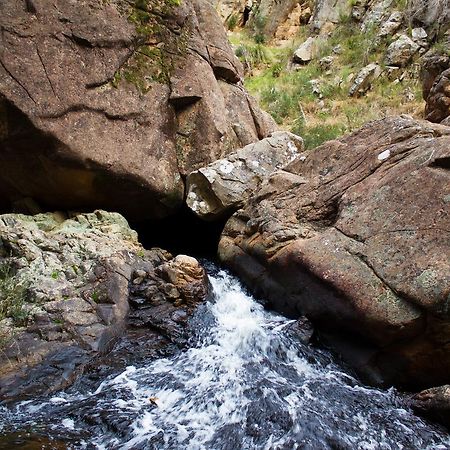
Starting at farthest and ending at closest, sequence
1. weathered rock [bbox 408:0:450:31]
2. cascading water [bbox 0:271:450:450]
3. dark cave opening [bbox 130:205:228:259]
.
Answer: weathered rock [bbox 408:0:450:31] < dark cave opening [bbox 130:205:228:259] < cascading water [bbox 0:271:450:450]

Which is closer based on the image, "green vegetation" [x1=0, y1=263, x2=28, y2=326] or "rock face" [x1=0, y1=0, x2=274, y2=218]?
"green vegetation" [x1=0, y1=263, x2=28, y2=326]

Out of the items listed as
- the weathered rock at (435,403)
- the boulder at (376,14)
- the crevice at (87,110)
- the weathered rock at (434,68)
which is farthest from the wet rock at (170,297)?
the boulder at (376,14)

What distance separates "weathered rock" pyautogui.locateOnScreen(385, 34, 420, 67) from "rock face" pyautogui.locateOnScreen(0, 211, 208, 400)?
14204mm

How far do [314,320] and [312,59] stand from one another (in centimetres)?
1925

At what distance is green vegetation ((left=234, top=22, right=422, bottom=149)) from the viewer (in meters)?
16.0

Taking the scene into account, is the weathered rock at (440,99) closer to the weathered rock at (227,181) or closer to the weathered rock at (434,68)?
the weathered rock at (434,68)

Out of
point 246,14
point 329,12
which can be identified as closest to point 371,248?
point 329,12

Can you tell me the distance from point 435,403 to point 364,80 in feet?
51.2

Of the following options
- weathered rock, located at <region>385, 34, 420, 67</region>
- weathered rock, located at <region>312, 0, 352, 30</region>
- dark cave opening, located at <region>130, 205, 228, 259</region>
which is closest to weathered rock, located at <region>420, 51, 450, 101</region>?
weathered rock, located at <region>385, 34, 420, 67</region>

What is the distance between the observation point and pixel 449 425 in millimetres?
4391

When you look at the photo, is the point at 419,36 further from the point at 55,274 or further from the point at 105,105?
the point at 55,274

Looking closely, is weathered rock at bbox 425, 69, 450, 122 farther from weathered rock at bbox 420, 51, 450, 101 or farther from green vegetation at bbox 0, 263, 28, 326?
green vegetation at bbox 0, 263, 28, 326

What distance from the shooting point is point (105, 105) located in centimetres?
802

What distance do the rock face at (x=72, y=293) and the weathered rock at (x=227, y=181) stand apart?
1558 millimetres
